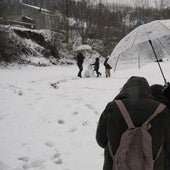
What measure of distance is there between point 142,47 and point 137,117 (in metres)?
2.46

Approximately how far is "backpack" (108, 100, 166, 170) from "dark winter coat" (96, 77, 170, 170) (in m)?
0.06

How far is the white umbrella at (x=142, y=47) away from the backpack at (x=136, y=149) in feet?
5.98

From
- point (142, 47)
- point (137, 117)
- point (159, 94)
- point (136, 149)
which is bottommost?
point (136, 149)

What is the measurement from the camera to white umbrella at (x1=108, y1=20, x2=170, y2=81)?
13.8 feet

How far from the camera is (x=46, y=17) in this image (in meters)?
47.6

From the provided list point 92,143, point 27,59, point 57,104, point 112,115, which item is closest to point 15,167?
point 92,143

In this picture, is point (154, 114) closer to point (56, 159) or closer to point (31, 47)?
point (56, 159)

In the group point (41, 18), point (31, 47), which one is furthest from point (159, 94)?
point (41, 18)

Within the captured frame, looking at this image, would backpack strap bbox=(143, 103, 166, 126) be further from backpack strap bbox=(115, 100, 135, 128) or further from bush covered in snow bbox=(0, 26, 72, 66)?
bush covered in snow bbox=(0, 26, 72, 66)

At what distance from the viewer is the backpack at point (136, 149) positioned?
8.51 feet

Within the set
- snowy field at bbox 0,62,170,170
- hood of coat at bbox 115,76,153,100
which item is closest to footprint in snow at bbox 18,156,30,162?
snowy field at bbox 0,62,170,170

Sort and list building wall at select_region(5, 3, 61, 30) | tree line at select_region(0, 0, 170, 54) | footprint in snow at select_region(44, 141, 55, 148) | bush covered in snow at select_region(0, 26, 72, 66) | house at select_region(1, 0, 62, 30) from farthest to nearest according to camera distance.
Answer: tree line at select_region(0, 0, 170, 54)
building wall at select_region(5, 3, 61, 30)
house at select_region(1, 0, 62, 30)
bush covered in snow at select_region(0, 26, 72, 66)
footprint in snow at select_region(44, 141, 55, 148)

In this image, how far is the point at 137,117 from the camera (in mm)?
2660

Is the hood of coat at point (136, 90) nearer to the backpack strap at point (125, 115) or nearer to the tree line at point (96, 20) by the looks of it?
the backpack strap at point (125, 115)
